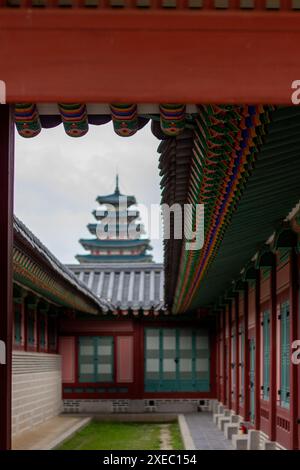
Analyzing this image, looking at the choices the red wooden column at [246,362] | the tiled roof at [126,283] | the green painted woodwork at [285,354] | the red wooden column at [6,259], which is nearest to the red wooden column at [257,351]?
the red wooden column at [246,362]

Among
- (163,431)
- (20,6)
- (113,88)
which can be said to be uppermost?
(20,6)

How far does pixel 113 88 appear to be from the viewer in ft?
12.5

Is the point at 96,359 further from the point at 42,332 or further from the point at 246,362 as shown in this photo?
the point at 246,362

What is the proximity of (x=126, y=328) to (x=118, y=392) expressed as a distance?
2342 millimetres

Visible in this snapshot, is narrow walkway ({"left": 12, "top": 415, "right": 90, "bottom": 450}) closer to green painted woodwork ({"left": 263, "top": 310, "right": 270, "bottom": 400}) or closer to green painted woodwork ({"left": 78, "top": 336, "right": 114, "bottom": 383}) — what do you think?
green painted woodwork ({"left": 78, "top": 336, "right": 114, "bottom": 383})

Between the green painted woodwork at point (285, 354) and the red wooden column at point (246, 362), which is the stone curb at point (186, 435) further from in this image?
the green painted woodwork at point (285, 354)

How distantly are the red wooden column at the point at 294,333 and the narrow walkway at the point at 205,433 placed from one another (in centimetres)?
627

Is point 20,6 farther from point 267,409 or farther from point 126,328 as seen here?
point 126,328

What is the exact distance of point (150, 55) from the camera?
382cm

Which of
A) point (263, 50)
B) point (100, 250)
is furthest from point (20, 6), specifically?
point (100, 250)

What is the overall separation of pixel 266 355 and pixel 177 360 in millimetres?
13189

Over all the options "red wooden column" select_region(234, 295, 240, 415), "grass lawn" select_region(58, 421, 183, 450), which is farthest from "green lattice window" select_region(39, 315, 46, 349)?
"red wooden column" select_region(234, 295, 240, 415)

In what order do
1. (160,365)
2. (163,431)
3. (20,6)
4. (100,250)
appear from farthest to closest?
(100,250) < (160,365) < (163,431) < (20,6)

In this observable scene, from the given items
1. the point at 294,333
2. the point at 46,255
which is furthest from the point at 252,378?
the point at 294,333
